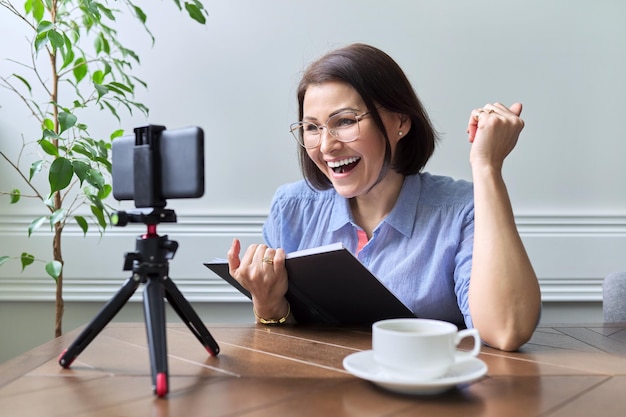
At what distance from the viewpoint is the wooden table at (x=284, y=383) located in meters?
0.69

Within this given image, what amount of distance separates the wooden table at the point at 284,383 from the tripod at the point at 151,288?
0.03 metres

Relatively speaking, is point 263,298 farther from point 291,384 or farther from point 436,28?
point 436,28

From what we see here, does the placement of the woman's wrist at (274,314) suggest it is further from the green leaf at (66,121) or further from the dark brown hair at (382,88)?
the green leaf at (66,121)

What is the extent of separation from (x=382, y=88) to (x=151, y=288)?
773mm

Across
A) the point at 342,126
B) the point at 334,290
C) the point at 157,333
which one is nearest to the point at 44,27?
the point at 342,126

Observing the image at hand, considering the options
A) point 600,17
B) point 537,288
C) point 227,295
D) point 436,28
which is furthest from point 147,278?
point 600,17

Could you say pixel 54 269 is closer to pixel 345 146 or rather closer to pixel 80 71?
pixel 80 71

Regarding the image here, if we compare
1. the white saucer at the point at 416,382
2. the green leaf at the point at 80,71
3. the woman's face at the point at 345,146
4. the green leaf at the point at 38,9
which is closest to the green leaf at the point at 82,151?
the green leaf at the point at 80,71

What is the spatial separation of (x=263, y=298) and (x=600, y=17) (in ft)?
5.56

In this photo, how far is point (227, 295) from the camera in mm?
2330

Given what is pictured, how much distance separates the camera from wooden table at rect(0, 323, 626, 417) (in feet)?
2.27

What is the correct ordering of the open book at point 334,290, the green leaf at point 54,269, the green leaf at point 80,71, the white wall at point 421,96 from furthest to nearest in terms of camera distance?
the white wall at point 421,96 < the green leaf at point 80,71 < the green leaf at point 54,269 < the open book at point 334,290

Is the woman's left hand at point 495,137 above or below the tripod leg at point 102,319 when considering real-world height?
above

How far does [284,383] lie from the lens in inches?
31.2
